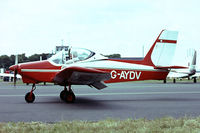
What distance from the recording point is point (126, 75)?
10641mm

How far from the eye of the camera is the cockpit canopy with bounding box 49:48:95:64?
9.99 metres

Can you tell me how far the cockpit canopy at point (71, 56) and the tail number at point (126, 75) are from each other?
1.37 m

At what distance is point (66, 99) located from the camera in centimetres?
956

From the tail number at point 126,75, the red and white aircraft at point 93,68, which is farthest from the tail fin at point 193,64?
the tail number at point 126,75

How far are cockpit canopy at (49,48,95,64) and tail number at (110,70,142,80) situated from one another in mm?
1367

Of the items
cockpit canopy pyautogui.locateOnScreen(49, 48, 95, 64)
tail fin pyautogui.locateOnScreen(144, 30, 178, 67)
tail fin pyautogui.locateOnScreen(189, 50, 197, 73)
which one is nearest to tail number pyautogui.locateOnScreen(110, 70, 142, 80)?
tail fin pyautogui.locateOnScreen(144, 30, 178, 67)

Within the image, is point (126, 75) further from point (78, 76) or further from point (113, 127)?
point (113, 127)

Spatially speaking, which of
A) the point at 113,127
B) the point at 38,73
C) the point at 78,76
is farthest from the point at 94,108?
the point at 113,127

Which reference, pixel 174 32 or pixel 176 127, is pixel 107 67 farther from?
pixel 176 127

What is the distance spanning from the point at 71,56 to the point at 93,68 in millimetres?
1019

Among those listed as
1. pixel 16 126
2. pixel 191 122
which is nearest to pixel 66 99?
pixel 16 126

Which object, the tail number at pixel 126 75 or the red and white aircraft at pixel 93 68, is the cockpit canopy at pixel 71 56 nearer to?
the red and white aircraft at pixel 93 68

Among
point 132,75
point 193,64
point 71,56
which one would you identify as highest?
point 71,56

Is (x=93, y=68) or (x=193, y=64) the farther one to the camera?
(x=193, y=64)
